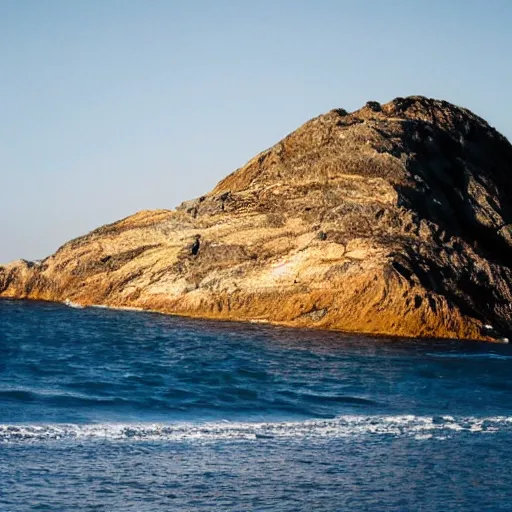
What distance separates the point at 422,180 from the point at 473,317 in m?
8.77

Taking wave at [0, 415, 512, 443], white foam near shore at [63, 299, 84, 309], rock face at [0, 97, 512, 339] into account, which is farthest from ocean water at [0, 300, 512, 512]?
white foam near shore at [63, 299, 84, 309]

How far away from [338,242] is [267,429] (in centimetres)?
1967

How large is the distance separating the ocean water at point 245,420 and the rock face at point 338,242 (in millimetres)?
2082

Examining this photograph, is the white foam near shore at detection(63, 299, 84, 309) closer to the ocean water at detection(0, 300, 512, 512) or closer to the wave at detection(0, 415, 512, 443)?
the ocean water at detection(0, 300, 512, 512)

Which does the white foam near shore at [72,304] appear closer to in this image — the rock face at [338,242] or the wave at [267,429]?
the rock face at [338,242]

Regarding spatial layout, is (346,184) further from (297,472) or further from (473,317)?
(297,472)

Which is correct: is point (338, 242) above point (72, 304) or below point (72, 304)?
above

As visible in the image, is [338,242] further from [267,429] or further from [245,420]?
[267,429]

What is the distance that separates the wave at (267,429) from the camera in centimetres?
2198

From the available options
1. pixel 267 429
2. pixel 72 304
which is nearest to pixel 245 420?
pixel 267 429

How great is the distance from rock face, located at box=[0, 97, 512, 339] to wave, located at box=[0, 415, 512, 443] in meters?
14.3

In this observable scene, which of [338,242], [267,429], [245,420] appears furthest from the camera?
[338,242]

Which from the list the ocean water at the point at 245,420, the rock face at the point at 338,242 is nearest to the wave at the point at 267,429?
the ocean water at the point at 245,420

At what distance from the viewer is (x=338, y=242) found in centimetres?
4256
